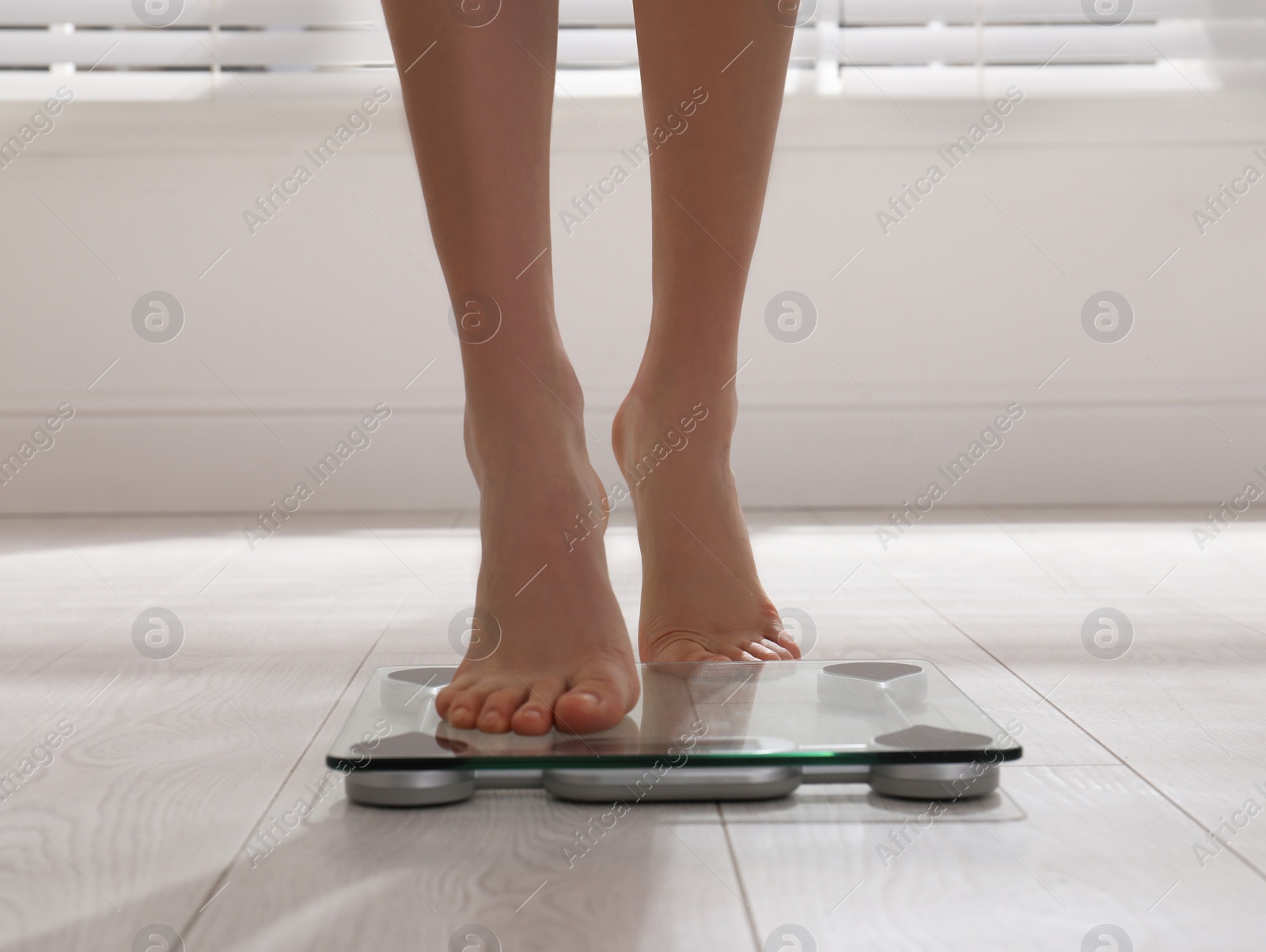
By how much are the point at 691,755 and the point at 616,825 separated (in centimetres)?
5

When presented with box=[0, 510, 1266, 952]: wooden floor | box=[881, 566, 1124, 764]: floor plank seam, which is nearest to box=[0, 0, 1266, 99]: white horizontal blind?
box=[881, 566, 1124, 764]: floor plank seam

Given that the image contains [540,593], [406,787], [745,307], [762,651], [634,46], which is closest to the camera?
[406,787]

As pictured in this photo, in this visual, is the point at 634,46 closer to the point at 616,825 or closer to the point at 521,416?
the point at 521,416

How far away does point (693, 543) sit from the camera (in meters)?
0.88

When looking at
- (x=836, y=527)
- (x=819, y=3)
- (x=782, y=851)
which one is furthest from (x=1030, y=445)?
(x=782, y=851)

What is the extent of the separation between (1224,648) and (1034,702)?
0.28 m

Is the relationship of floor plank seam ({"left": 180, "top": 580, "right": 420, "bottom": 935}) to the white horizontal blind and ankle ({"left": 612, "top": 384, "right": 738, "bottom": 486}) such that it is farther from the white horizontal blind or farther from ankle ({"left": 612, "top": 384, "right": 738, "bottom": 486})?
the white horizontal blind

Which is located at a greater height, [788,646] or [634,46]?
[634,46]

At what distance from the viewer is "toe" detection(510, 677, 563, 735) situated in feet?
2.02

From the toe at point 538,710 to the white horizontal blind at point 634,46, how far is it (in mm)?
1861

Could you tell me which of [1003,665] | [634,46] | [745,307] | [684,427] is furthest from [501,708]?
[634,46]

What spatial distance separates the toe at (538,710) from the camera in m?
0.62

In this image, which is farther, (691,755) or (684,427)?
(684,427)

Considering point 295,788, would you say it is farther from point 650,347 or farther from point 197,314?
point 197,314
